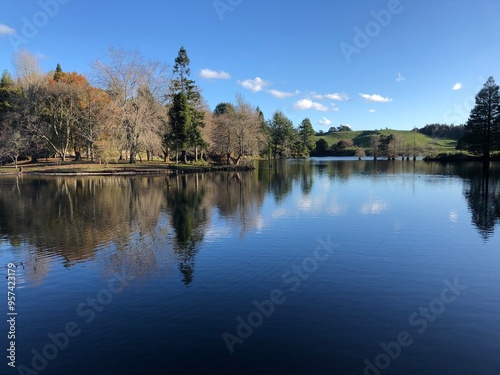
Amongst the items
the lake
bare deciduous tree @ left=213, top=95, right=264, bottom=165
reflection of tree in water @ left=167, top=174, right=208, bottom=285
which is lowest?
the lake

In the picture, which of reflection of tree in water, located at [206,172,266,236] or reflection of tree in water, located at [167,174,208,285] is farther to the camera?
A: reflection of tree in water, located at [206,172,266,236]

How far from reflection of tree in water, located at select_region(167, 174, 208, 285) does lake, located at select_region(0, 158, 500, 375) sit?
175mm

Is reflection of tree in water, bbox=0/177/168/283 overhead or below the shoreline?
below

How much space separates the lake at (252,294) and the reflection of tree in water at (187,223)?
17 centimetres

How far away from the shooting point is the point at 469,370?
24.5 ft

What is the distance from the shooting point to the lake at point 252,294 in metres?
7.96

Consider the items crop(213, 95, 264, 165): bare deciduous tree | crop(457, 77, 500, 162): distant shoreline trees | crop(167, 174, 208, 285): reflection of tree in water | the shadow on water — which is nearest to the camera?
crop(167, 174, 208, 285): reflection of tree in water

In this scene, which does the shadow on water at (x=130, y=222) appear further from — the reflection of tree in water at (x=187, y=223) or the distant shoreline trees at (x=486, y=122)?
the distant shoreline trees at (x=486, y=122)

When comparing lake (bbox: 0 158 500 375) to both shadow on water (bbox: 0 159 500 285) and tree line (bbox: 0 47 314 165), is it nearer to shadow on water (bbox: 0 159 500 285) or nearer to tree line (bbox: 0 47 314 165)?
shadow on water (bbox: 0 159 500 285)

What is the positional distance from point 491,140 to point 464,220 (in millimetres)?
83119

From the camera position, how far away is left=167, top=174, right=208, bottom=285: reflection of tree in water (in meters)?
14.8

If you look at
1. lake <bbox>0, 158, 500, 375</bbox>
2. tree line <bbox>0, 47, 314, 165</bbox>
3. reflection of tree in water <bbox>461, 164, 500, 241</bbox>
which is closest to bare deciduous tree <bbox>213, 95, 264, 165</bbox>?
tree line <bbox>0, 47, 314, 165</bbox>

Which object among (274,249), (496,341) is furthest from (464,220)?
(496,341)

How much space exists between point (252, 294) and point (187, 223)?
1182 cm
